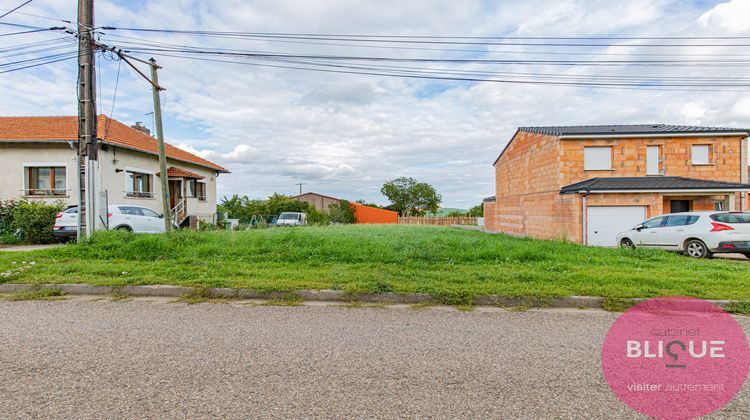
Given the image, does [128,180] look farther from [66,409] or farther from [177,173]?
[66,409]

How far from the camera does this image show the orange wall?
44.2 m

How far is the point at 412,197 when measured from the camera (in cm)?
5891

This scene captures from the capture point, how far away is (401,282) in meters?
6.23

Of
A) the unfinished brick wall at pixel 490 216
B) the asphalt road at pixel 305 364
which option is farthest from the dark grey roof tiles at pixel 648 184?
the asphalt road at pixel 305 364

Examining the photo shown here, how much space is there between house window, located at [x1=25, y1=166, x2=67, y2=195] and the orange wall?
29.2 meters

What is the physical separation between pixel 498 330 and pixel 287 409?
274 cm

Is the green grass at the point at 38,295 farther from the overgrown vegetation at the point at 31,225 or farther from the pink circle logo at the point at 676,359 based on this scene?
the overgrown vegetation at the point at 31,225

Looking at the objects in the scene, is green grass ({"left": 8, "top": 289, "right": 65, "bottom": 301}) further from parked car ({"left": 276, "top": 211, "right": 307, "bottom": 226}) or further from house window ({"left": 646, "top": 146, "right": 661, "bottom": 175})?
house window ({"left": 646, "top": 146, "right": 661, "bottom": 175})

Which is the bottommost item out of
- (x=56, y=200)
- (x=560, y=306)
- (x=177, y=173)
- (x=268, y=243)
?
(x=560, y=306)

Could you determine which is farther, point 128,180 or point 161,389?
point 128,180

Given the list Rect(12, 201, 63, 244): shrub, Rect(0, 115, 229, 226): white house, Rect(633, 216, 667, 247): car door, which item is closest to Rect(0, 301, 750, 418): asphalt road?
Rect(633, 216, 667, 247): car door

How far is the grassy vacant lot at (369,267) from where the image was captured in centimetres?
594

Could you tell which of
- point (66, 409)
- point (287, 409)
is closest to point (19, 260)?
point (66, 409)

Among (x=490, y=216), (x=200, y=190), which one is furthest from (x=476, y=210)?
(x=200, y=190)
